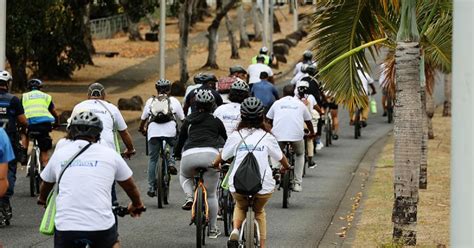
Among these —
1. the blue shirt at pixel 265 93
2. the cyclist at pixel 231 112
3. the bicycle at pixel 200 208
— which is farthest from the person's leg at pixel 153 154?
the blue shirt at pixel 265 93

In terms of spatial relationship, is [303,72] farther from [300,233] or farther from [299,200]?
[300,233]

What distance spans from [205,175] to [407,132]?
242 cm

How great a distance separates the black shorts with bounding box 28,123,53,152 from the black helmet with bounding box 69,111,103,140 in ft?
30.2

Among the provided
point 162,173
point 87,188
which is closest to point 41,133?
point 162,173

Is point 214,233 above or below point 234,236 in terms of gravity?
below

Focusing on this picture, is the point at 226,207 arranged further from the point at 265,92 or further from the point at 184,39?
the point at 184,39

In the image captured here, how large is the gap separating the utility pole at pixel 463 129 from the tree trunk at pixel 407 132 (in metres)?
6.72

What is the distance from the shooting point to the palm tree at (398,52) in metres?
13.6

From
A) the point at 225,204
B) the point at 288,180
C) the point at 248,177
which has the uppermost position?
the point at 248,177

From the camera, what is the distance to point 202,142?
45.8ft

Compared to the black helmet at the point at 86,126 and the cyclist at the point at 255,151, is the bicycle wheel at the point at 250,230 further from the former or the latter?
the black helmet at the point at 86,126

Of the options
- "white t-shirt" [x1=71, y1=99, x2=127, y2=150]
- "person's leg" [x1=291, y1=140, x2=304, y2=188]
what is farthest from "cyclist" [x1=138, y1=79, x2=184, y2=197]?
"white t-shirt" [x1=71, y1=99, x2=127, y2=150]

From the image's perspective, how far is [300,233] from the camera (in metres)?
15.6

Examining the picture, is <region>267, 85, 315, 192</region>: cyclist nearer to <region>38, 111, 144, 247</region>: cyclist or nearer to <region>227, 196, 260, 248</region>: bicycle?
<region>227, 196, 260, 248</region>: bicycle
